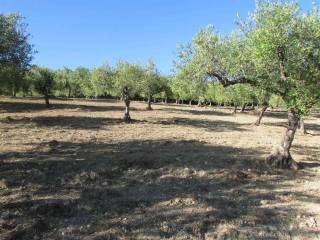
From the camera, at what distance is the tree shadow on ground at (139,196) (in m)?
11.6

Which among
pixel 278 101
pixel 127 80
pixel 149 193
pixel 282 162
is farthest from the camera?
pixel 127 80

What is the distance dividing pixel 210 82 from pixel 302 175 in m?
8.23

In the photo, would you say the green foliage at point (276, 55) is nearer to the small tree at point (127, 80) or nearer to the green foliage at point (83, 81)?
the small tree at point (127, 80)

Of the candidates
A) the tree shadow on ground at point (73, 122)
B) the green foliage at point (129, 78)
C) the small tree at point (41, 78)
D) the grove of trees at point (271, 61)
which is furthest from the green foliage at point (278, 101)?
the small tree at point (41, 78)

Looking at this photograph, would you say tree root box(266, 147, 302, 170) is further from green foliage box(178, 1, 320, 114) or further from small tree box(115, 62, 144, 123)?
small tree box(115, 62, 144, 123)

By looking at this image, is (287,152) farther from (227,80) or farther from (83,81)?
(83,81)

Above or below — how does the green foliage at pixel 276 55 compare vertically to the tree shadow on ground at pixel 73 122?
above

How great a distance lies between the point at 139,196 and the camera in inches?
588

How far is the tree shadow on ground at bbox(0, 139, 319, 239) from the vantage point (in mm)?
11586

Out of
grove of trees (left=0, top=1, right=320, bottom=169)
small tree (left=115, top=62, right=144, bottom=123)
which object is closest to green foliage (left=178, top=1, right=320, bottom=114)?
grove of trees (left=0, top=1, right=320, bottom=169)

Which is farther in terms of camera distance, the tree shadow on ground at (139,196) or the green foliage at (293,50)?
the green foliage at (293,50)

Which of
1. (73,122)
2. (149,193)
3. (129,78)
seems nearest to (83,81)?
(129,78)

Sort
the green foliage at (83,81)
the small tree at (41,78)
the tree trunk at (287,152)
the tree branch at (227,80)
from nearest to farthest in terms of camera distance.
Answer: the tree trunk at (287,152) → the tree branch at (227,80) → the small tree at (41,78) → the green foliage at (83,81)

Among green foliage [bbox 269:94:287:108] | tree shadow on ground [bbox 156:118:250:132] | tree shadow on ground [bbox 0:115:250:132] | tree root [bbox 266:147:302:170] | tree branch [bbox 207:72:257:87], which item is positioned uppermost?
tree branch [bbox 207:72:257:87]
